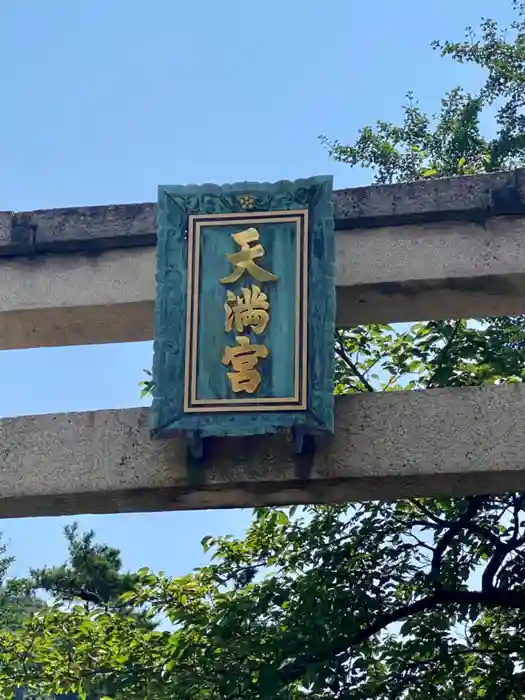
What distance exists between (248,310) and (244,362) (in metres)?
0.19

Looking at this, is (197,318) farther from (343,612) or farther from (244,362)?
(343,612)

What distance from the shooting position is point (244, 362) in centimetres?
389

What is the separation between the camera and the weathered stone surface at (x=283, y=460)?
152 inches

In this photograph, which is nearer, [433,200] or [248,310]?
[248,310]

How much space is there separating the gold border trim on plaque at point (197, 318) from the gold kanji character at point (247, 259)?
50mm

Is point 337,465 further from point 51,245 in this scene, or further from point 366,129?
point 366,129

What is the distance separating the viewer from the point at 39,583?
518 inches

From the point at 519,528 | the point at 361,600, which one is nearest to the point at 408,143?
the point at 519,528

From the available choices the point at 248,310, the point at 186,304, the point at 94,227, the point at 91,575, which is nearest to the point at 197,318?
the point at 186,304

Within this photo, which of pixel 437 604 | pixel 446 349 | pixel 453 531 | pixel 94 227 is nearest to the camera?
pixel 94 227

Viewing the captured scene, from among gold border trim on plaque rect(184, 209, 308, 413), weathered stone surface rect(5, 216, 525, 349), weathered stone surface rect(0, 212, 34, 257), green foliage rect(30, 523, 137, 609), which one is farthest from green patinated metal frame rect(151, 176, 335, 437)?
green foliage rect(30, 523, 137, 609)

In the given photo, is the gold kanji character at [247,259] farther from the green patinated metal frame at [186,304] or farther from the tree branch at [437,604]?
the tree branch at [437,604]

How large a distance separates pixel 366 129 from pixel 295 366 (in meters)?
6.88

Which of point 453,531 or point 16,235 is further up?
point 16,235
